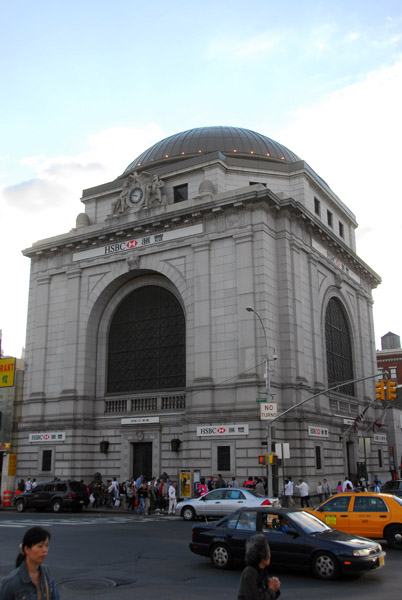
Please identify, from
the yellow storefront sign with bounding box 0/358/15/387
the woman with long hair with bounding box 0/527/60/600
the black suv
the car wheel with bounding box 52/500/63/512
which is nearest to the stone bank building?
the yellow storefront sign with bounding box 0/358/15/387

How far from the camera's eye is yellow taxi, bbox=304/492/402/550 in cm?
1667

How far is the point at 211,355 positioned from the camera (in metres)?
35.1

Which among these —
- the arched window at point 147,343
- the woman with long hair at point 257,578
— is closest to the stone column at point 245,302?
the arched window at point 147,343

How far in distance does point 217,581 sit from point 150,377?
27.4 metres

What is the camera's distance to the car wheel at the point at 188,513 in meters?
25.1

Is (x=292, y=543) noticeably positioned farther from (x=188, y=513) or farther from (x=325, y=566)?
(x=188, y=513)

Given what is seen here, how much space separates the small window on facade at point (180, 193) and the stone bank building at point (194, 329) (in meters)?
0.08

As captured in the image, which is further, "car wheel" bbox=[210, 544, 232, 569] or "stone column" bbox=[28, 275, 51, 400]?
"stone column" bbox=[28, 275, 51, 400]

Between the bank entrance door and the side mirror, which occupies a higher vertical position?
the bank entrance door

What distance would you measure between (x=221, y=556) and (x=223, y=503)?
1036cm

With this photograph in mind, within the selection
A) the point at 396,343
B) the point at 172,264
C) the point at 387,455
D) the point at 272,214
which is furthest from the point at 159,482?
the point at 396,343

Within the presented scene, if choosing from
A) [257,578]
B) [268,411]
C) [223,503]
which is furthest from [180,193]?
[257,578]

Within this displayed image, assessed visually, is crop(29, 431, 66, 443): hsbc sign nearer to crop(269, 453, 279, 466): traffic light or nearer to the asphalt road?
crop(269, 453, 279, 466): traffic light

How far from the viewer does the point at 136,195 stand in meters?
41.8
